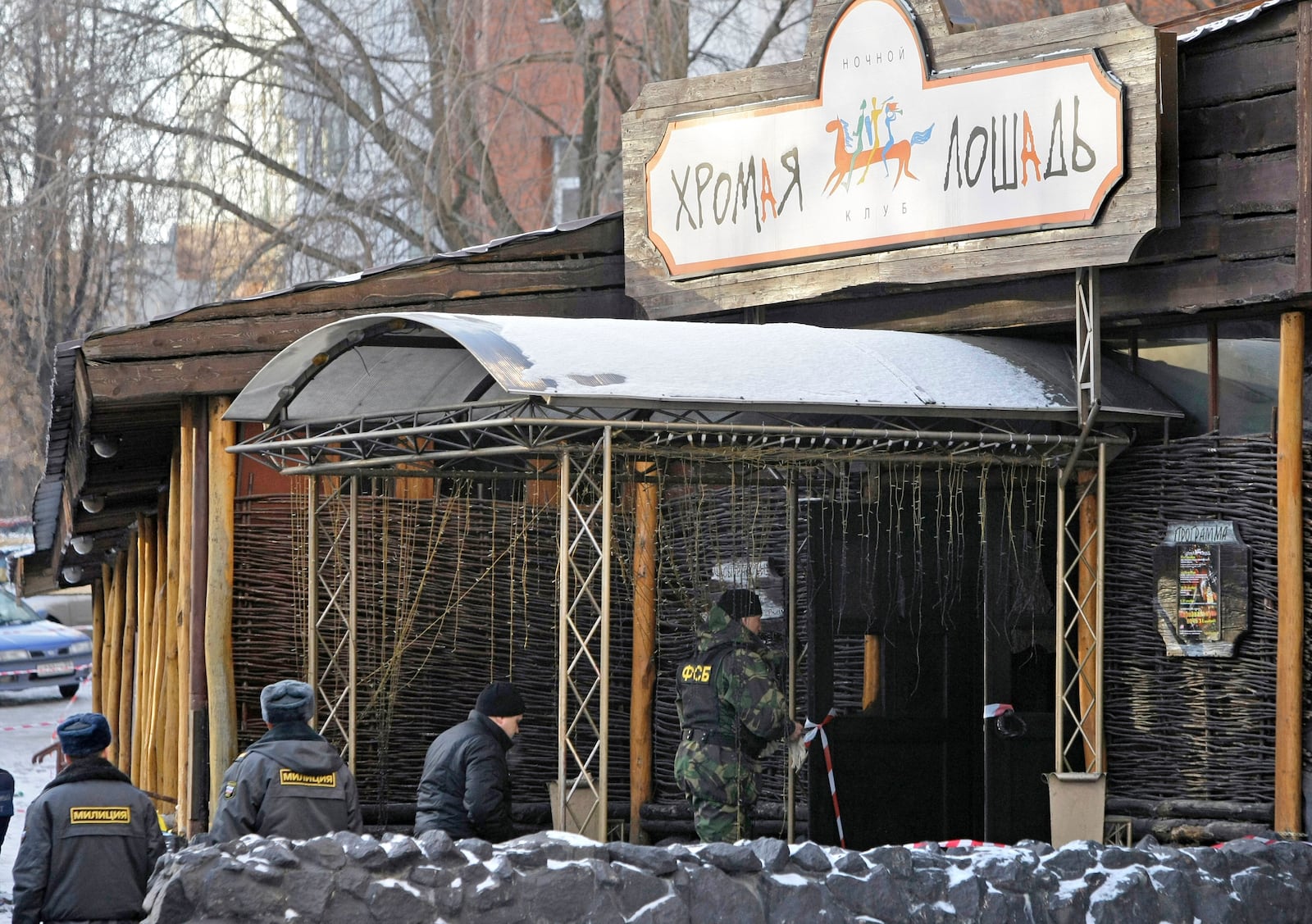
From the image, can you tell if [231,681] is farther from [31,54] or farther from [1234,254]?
[31,54]

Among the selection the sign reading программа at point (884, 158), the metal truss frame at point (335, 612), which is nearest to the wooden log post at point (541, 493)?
the metal truss frame at point (335, 612)

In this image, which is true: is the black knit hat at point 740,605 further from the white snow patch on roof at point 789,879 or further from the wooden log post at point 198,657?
the wooden log post at point 198,657

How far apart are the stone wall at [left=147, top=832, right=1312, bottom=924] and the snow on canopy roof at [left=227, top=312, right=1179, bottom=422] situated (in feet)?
6.74

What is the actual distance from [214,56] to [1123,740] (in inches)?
451

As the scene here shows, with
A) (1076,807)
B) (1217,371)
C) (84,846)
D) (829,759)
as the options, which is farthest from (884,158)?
(84,846)

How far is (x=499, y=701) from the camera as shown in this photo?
8578mm

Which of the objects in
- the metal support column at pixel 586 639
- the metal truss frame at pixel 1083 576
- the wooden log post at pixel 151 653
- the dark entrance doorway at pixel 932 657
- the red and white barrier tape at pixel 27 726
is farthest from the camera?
the red and white barrier tape at pixel 27 726

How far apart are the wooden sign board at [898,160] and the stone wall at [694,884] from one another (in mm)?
3175

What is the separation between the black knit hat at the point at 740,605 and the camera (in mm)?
9531

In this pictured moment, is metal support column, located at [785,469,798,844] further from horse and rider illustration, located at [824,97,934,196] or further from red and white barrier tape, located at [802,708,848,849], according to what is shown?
horse and rider illustration, located at [824,97,934,196]

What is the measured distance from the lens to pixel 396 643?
35.0 feet

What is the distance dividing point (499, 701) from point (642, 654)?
2.32m

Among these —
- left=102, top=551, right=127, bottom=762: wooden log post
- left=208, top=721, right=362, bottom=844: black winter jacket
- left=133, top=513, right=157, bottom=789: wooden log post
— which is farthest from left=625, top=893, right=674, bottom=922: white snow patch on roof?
left=102, top=551, right=127, bottom=762: wooden log post

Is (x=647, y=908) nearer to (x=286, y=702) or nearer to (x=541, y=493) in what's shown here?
(x=286, y=702)
